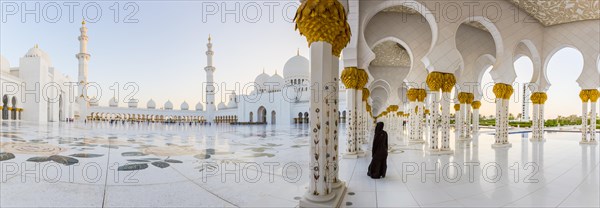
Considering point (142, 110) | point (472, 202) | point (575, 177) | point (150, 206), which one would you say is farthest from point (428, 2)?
point (142, 110)

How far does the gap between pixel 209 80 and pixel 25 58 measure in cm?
1010

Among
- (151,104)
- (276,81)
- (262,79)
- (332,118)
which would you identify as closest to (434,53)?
(332,118)

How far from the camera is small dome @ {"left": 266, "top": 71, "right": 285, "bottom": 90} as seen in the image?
2400 centimetres

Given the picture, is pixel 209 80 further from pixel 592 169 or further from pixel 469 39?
pixel 592 169

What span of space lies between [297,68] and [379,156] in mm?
19473

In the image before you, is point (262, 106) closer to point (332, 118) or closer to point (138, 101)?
point (138, 101)

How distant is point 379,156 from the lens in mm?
2779

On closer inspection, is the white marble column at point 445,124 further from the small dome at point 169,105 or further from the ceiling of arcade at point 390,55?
the small dome at point 169,105

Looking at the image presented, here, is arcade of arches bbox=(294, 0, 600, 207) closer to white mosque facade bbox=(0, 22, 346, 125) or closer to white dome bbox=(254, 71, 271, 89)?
white mosque facade bbox=(0, 22, 346, 125)

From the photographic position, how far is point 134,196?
1891 millimetres

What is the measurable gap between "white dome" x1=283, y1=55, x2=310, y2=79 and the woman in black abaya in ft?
62.4

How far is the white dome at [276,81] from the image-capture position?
24.0 metres

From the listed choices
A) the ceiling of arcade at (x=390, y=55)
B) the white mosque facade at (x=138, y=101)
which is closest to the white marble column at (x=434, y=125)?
the ceiling of arcade at (x=390, y=55)

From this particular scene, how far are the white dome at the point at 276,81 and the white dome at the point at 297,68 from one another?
1766 millimetres
